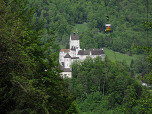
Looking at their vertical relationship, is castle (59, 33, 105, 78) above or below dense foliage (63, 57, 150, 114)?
above

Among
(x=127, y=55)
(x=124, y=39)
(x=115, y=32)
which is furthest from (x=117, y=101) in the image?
(x=115, y=32)

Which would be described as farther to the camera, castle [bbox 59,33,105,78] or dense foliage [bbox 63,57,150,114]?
castle [bbox 59,33,105,78]

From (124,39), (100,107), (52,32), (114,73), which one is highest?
(124,39)

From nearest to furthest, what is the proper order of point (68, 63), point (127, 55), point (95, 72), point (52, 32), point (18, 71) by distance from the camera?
point (18, 71), point (52, 32), point (95, 72), point (68, 63), point (127, 55)

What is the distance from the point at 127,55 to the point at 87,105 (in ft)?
262

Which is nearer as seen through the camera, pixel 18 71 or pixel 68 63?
pixel 18 71

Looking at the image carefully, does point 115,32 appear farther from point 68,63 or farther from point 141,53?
point 68,63

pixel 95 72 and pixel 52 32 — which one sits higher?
pixel 52 32

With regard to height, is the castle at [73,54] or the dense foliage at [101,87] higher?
the castle at [73,54]

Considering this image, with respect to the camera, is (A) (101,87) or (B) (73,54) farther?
(B) (73,54)

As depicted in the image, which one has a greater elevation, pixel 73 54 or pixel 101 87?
pixel 73 54

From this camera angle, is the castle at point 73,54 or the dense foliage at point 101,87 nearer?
the dense foliage at point 101,87

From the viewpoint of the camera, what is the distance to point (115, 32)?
607 feet

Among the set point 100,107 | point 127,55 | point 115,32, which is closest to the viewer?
point 100,107
